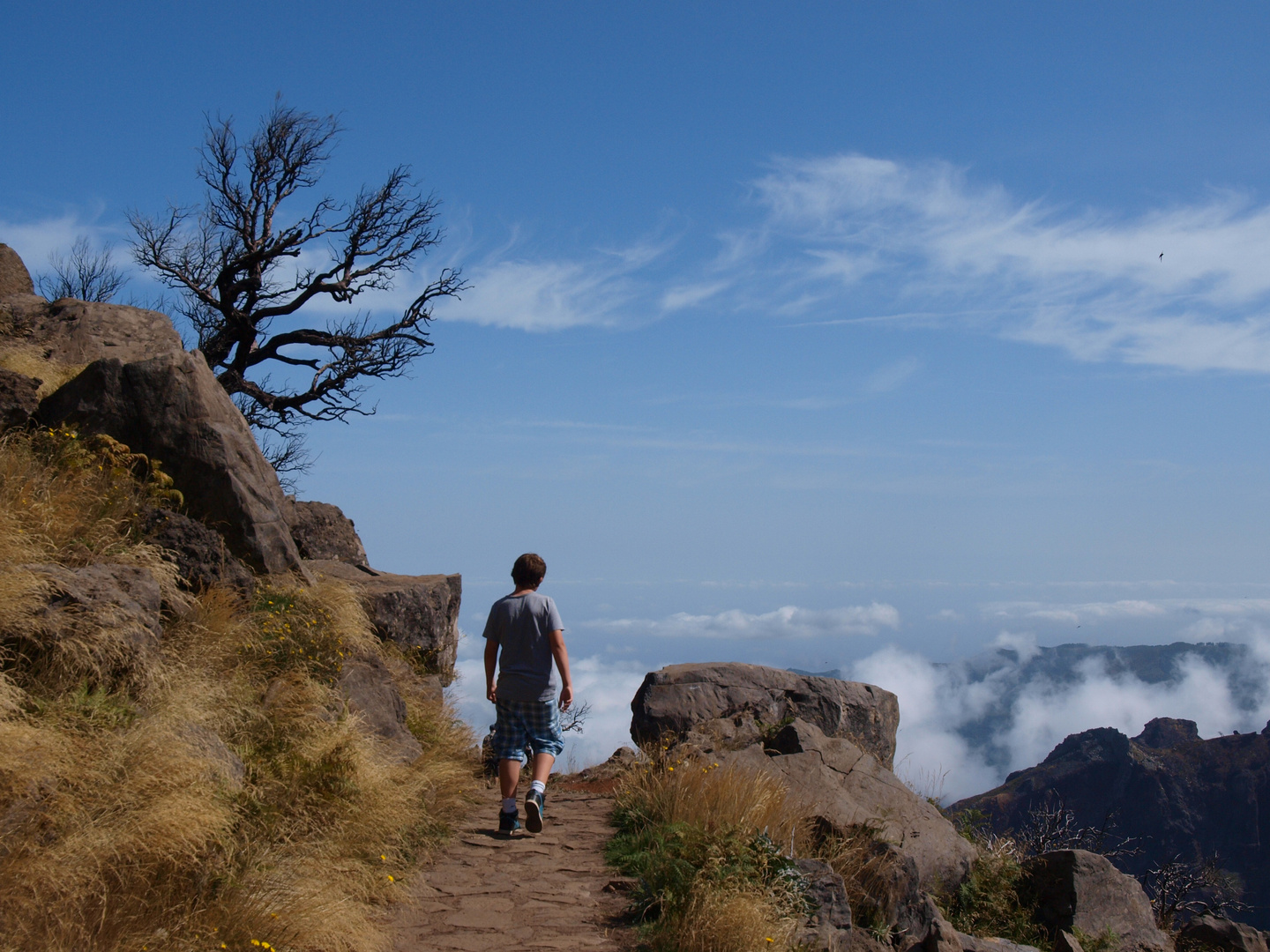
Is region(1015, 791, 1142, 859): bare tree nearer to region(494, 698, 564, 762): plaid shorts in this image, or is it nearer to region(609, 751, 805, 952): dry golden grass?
region(609, 751, 805, 952): dry golden grass

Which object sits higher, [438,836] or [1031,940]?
[438,836]

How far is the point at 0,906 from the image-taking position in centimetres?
372

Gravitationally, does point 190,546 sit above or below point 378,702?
above

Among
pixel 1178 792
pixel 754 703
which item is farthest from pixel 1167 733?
pixel 754 703

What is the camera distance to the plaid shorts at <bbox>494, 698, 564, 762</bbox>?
768 centimetres

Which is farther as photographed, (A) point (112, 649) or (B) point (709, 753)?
(B) point (709, 753)

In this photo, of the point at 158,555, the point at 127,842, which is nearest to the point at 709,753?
the point at 158,555

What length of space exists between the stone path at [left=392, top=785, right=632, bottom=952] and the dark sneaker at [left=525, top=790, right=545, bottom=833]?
0.14 metres

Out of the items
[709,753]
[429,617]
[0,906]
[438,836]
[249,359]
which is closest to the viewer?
[0,906]

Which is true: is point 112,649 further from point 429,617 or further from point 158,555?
point 429,617

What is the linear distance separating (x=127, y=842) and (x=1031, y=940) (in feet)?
26.6

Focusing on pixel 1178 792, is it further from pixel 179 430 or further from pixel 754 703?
pixel 179 430

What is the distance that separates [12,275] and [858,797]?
12.9 metres

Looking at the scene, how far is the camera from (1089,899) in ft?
30.0
